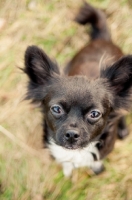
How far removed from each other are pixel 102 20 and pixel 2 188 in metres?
2.27

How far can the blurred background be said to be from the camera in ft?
12.6

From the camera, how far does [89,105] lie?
2826mm

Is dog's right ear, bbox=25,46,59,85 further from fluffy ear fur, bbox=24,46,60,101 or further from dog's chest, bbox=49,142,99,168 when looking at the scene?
dog's chest, bbox=49,142,99,168

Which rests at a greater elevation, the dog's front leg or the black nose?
the black nose

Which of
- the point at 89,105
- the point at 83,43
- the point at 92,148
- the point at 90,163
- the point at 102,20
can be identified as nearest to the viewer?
the point at 89,105

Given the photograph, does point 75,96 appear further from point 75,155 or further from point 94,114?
point 75,155

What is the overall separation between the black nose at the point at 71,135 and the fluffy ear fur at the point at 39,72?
507 mm

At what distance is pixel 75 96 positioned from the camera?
9.25ft

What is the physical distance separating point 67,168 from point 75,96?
1.28 m

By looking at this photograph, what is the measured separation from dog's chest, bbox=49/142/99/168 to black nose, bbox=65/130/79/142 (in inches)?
23.8

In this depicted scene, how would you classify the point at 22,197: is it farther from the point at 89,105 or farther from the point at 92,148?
the point at 89,105

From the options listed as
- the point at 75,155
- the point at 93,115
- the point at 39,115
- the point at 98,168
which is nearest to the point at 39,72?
the point at 93,115

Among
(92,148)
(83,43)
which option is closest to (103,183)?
(92,148)

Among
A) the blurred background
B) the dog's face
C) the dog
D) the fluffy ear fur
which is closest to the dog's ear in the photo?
the dog
